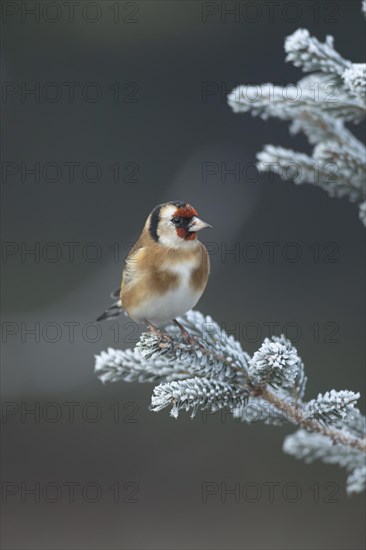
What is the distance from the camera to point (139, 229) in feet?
17.4

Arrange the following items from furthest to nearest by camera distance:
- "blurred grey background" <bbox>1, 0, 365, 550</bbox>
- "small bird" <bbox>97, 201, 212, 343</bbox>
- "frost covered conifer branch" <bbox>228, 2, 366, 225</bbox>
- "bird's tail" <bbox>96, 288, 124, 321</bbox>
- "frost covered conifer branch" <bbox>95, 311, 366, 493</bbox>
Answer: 1. "blurred grey background" <bbox>1, 0, 365, 550</bbox>
2. "bird's tail" <bbox>96, 288, 124, 321</bbox>
3. "small bird" <bbox>97, 201, 212, 343</bbox>
4. "frost covered conifer branch" <bbox>228, 2, 366, 225</bbox>
5. "frost covered conifer branch" <bbox>95, 311, 366, 493</bbox>

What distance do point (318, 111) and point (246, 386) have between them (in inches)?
21.0

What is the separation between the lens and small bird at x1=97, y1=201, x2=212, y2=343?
154cm

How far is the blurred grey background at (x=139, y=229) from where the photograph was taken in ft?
14.3

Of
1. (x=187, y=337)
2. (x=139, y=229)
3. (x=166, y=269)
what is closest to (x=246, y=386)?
(x=187, y=337)

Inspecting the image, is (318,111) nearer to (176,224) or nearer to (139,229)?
(176,224)

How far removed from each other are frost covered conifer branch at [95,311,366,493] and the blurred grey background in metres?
2.92

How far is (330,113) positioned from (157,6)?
3994mm

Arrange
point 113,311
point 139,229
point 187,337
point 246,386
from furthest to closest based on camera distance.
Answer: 1. point 139,229
2. point 113,311
3. point 187,337
4. point 246,386

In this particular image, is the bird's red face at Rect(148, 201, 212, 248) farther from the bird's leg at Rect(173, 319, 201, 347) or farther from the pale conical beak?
the bird's leg at Rect(173, 319, 201, 347)

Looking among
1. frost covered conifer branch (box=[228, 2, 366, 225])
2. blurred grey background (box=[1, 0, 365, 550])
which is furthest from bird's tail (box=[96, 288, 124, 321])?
blurred grey background (box=[1, 0, 365, 550])

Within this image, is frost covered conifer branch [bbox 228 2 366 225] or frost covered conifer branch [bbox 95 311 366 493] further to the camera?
frost covered conifer branch [bbox 228 2 366 225]

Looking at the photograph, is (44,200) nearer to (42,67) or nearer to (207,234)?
(42,67)

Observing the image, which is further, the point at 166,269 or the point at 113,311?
the point at 113,311
